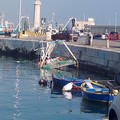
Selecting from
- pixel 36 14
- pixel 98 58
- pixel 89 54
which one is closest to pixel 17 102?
pixel 98 58

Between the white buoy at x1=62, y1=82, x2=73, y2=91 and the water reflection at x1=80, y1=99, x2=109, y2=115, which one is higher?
the white buoy at x1=62, y1=82, x2=73, y2=91

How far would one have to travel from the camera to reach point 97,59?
1646 inches

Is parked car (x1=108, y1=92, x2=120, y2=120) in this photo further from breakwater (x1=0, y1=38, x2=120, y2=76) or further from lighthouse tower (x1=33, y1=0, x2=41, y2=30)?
lighthouse tower (x1=33, y1=0, x2=41, y2=30)

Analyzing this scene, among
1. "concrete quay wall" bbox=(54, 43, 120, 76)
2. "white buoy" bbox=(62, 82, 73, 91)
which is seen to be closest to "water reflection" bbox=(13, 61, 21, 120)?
"white buoy" bbox=(62, 82, 73, 91)

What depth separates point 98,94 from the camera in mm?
21891

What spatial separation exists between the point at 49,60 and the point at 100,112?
2302cm

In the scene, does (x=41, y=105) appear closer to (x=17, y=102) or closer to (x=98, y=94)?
(x=17, y=102)

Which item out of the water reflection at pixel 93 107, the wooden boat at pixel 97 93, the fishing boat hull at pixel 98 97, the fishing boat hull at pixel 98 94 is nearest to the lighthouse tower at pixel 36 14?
the wooden boat at pixel 97 93

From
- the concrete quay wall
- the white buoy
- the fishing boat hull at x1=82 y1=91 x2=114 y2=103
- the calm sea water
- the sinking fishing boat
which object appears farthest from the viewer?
the sinking fishing boat

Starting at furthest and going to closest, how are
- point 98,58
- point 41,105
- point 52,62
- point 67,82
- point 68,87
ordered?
point 52,62
point 98,58
point 67,82
point 68,87
point 41,105

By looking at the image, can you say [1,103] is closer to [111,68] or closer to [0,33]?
[111,68]

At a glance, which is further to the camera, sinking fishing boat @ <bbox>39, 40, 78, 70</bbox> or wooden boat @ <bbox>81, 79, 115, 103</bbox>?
sinking fishing boat @ <bbox>39, 40, 78, 70</bbox>

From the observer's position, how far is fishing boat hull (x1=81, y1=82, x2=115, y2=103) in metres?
21.3

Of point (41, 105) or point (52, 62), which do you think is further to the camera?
point (52, 62)
